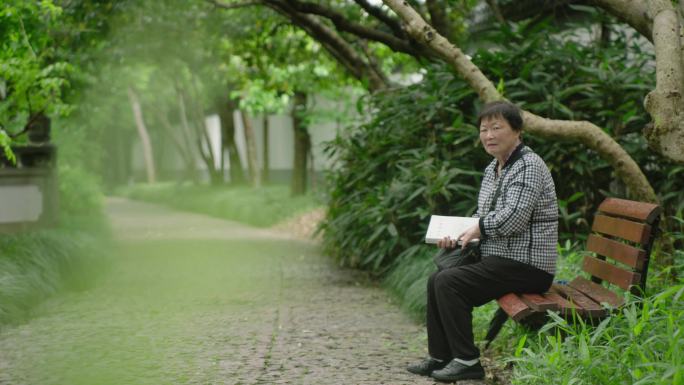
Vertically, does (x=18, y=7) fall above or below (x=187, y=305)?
above

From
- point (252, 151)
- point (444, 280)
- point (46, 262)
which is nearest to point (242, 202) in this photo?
point (252, 151)

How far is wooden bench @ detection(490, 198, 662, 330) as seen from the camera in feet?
15.1

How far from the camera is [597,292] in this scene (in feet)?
16.6

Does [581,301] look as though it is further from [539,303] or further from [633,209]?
[633,209]

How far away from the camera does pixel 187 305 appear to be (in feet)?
27.2

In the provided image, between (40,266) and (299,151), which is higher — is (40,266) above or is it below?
below

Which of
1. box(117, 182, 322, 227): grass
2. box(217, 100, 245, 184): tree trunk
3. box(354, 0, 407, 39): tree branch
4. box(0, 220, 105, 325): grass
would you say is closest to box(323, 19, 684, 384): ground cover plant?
box(354, 0, 407, 39): tree branch

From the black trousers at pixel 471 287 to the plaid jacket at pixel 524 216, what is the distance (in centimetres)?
7

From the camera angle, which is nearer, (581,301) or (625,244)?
(581,301)

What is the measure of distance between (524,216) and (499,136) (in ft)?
1.65

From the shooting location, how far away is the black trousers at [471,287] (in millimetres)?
4945

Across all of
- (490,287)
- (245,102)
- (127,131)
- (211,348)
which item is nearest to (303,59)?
(245,102)

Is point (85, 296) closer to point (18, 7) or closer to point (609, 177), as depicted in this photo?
point (18, 7)

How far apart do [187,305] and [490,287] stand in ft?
13.7
